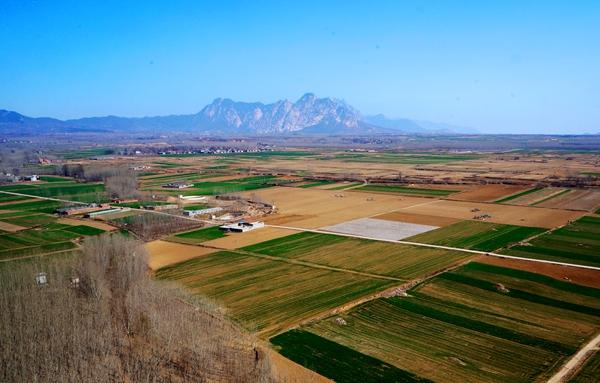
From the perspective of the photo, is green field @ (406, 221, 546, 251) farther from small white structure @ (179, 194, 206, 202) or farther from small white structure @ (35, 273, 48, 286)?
small white structure @ (179, 194, 206, 202)

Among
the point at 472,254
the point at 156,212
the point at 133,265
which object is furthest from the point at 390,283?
the point at 156,212

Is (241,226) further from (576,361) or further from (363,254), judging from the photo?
(576,361)

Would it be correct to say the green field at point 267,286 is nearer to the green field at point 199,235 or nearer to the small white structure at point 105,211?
the green field at point 199,235

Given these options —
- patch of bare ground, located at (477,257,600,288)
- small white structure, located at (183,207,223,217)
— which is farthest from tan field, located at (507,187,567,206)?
small white structure, located at (183,207,223,217)

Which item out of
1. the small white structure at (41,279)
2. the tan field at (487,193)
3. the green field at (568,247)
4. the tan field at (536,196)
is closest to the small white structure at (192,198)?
the tan field at (487,193)

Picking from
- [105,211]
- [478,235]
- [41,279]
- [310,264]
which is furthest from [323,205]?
[41,279]

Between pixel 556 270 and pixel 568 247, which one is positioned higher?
pixel 568 247
